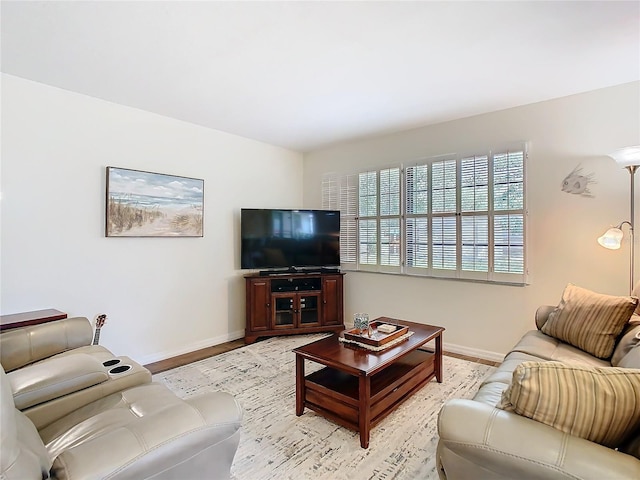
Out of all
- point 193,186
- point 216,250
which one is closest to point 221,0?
point 193,186

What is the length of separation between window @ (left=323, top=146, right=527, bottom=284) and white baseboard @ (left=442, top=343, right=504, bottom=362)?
2.49 ft

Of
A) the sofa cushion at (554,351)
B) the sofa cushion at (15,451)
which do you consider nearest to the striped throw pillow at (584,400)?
the sofa cushion at (554,351)

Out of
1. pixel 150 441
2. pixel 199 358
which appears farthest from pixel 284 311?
pixel 150 441

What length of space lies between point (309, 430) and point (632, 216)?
3.04 m

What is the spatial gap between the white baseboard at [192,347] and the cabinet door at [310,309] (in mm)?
827

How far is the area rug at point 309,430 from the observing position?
6.07 ft

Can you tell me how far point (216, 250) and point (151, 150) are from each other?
4.25ft

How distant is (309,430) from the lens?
86.7 inches

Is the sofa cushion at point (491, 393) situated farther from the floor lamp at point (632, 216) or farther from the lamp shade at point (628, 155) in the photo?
the lamp shade at point (628, 155)

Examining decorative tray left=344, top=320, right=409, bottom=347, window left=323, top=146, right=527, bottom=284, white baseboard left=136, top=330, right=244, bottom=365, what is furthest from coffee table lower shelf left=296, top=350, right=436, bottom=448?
white baseboard left=136, top=330, right=244, bottom=365

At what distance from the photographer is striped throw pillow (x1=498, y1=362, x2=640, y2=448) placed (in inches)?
39.7

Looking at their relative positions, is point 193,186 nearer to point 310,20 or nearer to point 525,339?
point 310,20

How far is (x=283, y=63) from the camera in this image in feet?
7.96

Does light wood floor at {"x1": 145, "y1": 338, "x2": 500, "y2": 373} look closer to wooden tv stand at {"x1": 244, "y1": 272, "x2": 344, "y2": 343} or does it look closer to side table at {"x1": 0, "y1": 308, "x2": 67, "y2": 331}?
wooden tv stand at {"x1": 244, "y1": 272, "x2": 344, "y2": 343}
